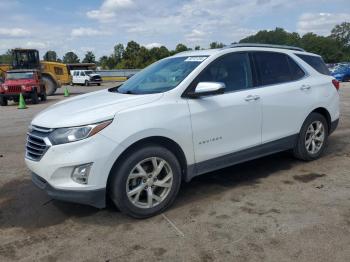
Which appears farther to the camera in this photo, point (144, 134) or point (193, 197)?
point (193, 197)

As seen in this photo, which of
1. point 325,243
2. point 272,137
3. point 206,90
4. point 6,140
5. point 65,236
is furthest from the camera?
point 6,140

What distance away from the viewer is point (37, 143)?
13.5ft

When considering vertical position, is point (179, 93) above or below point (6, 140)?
above

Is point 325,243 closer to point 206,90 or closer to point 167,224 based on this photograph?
point 167,224

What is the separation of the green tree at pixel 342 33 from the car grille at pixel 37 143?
13868 centimetres

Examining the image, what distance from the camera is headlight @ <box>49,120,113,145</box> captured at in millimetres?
3832

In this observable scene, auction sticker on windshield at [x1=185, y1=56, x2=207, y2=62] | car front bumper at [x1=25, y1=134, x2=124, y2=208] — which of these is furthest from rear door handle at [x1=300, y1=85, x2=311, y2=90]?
Result: car front bumper at [x1=25, y1=134, x2=124, y2=208]

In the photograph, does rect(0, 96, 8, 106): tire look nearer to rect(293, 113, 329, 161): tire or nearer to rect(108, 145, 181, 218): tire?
rect(293, 113, 329, 161): tire

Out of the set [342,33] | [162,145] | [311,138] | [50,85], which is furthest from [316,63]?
[342,33]

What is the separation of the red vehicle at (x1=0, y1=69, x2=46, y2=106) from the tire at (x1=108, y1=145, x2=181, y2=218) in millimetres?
16268

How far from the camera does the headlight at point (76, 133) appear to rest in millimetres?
3832

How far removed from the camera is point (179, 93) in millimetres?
4410

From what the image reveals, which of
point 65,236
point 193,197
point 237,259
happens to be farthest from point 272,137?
point 65,236

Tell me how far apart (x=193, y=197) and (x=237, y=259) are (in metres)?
1.52
